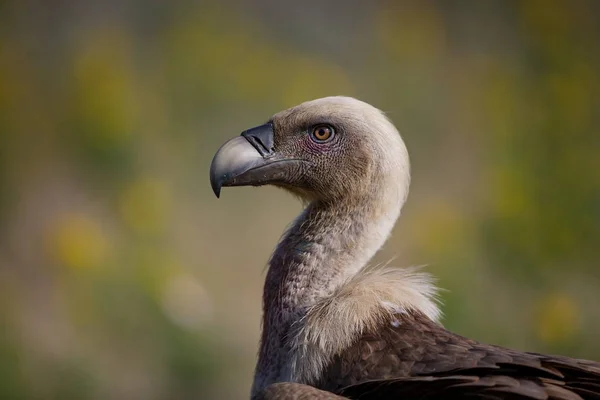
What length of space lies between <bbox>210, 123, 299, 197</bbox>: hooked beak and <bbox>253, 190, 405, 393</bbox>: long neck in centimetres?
18

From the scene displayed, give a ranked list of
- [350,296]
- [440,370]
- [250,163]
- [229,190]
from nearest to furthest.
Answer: [440,370] < [350,296] < [250,163] < [229,190]

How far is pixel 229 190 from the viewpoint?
21.0 ft

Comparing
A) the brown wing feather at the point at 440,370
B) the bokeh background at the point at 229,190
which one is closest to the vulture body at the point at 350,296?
the brown wing feather at the point at 440,370

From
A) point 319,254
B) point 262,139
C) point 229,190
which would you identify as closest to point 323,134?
point 262,139

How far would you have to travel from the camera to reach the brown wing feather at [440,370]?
228 centimetres

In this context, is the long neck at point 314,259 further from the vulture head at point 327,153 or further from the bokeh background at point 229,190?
the bokeh background at point 229,190

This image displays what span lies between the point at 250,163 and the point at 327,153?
27 cm

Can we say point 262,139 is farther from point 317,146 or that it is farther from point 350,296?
point 350,296

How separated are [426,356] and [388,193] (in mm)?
677

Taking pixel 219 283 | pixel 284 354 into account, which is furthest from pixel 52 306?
pixel 284 354

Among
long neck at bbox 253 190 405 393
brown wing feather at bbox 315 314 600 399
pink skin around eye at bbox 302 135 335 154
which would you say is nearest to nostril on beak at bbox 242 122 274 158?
pink skin around eye at bbox 302 135 335 154

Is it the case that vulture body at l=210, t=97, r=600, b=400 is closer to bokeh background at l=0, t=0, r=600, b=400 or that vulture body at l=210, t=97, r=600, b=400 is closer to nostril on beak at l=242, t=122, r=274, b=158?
nostril on beak at l=242, t=122, r=274, b=158

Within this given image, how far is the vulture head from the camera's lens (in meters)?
3.01

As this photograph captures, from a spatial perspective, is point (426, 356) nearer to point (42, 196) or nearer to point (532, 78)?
point (42, 196)
